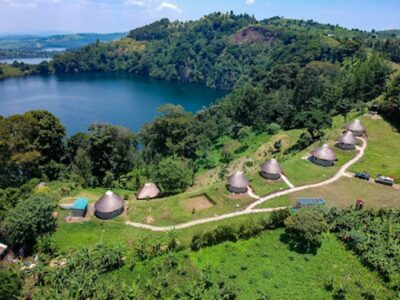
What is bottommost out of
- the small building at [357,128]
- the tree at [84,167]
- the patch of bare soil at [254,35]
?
the tree at [84,167]

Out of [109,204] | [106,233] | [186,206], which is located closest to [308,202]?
[186,206]

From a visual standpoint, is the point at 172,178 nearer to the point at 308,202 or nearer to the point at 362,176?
the point at 308,202

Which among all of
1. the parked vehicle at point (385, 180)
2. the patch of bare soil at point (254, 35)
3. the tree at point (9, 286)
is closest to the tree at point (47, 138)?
the tree at point (9, 286)

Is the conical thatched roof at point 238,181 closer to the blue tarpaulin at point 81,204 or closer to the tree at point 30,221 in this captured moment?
the blue tarpaulin at point 81,204

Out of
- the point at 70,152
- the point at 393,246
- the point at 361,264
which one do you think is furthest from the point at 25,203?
the point at 393,246

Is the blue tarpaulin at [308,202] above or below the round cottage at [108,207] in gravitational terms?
above

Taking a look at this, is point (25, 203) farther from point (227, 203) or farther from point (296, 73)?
point (296, 73)
